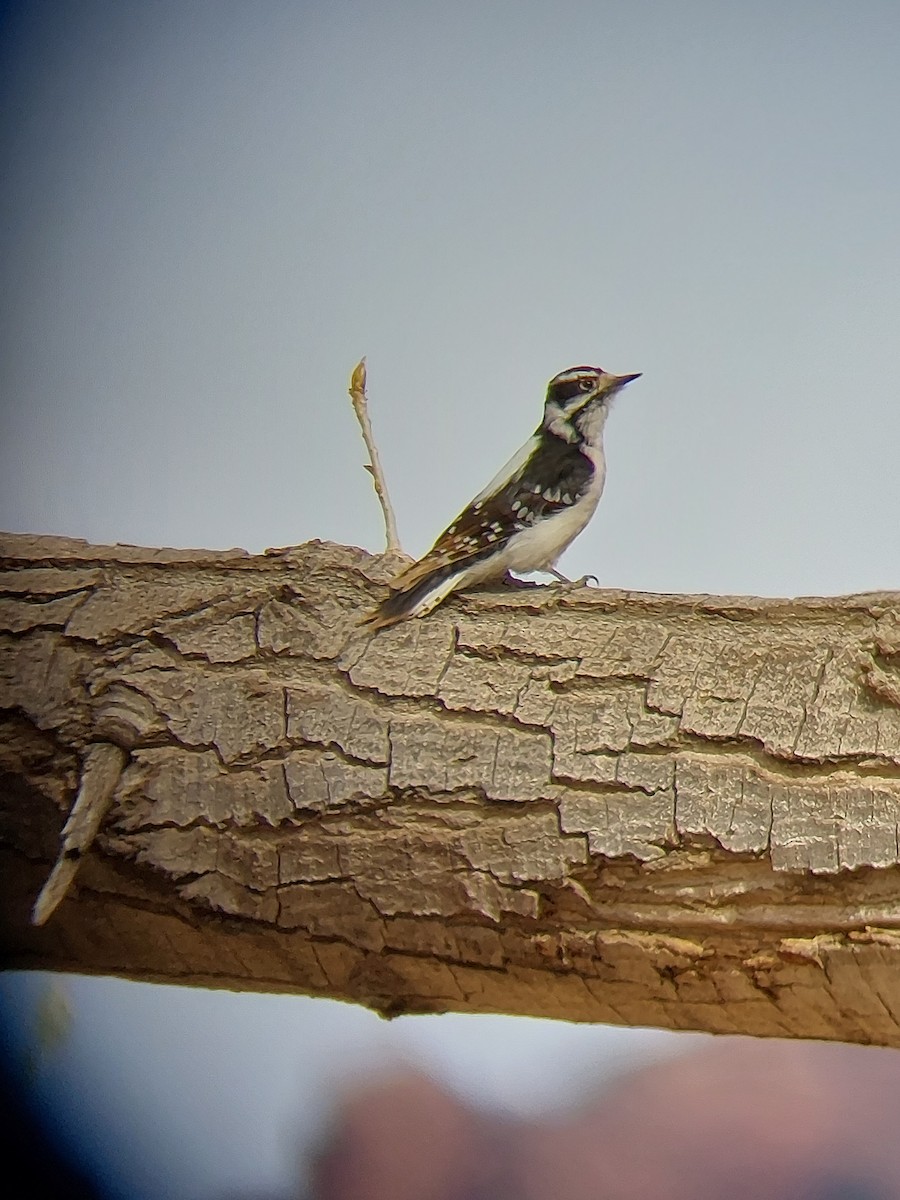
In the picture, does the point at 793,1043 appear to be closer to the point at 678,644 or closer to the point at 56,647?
the point at 678,644

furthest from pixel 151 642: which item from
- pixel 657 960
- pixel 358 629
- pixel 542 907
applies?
pixel 657 960

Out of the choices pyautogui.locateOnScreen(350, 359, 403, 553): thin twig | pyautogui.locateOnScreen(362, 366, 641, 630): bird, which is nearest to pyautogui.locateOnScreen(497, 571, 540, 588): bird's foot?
pyautogui.locateOnScreen(362, 366, 641, 630): bird

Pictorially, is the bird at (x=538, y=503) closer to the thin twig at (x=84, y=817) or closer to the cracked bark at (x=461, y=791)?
the cracked bark at (x=461, y=791)

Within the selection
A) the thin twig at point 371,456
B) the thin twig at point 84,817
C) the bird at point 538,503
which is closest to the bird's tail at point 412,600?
the bird at point 538,503

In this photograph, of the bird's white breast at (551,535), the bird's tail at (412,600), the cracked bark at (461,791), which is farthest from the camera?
the bird's white breast at (551,535)

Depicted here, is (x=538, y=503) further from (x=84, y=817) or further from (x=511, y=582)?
(x=84, y=817)

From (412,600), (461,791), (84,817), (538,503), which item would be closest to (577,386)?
(538,503)
